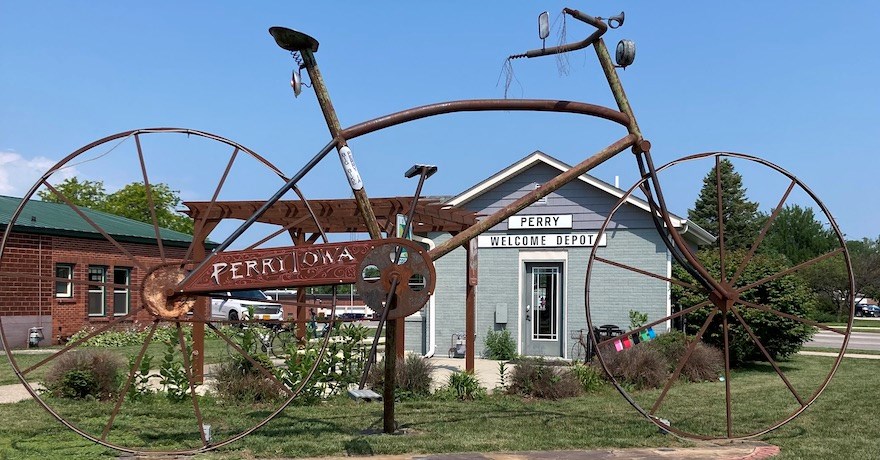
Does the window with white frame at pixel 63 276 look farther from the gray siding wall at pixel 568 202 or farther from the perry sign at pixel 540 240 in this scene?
the perry sign at pixel 540 240

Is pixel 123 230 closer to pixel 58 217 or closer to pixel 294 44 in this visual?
pixel 58 217

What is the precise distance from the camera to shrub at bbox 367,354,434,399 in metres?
10.4

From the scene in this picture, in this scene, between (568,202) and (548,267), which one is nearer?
(568,202)

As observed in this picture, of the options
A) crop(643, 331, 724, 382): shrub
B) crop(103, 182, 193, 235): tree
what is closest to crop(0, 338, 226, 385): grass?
crop(643, 331, 724, 382): shrub

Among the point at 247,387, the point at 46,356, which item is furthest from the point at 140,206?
the point at 247,387

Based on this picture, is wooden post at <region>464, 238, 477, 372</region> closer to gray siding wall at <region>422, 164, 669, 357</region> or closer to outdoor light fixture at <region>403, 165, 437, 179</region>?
gray siding wall at <region>422, 164, 669, 357</region>

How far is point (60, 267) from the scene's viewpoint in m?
20.2

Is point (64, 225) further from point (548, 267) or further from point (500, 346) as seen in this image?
point (548, 267)

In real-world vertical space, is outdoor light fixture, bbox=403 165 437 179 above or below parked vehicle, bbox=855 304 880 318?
above

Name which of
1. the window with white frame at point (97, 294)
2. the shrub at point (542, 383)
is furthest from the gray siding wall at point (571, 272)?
the window with white frame at point (97, 294)

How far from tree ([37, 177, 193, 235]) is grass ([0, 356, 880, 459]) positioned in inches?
1504

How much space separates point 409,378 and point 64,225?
13.8m

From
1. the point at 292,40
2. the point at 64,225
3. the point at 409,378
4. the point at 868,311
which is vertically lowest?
the point at 868,311

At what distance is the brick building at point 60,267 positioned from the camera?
738 inches
